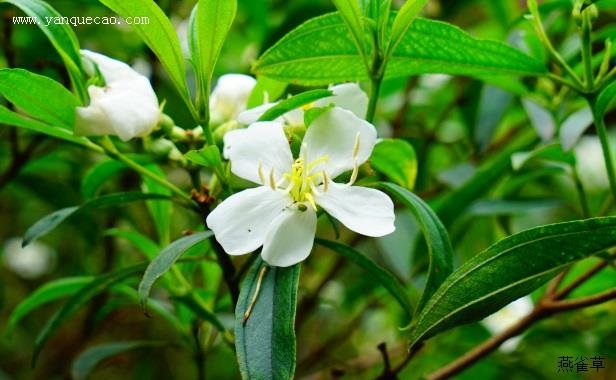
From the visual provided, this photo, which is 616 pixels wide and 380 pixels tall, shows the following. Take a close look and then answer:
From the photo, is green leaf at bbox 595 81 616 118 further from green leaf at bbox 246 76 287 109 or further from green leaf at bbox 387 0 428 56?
green leaf at bbox 246 76 287 109

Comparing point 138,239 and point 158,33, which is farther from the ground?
point 158,33

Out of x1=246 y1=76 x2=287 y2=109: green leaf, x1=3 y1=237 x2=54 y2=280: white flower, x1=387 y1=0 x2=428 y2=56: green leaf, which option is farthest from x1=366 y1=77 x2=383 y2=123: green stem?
x1=3 y1=237 x2=54 y2=280: white flower

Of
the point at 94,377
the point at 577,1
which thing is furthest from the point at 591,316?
the point at 94,377

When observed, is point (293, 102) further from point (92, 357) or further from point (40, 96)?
point (92, 357)

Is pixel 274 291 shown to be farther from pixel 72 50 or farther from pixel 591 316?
pixel 591 316

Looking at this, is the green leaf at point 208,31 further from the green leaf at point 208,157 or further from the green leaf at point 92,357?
the green leaf at point 92,357

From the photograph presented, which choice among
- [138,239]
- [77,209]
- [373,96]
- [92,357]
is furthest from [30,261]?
[373,96]
